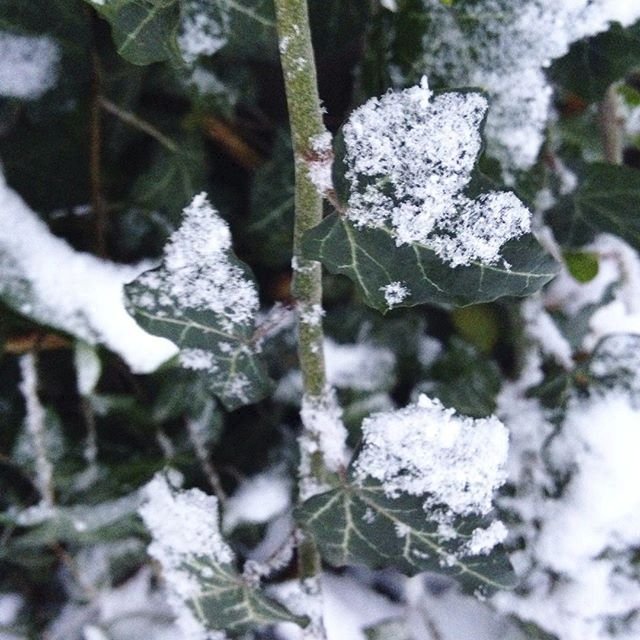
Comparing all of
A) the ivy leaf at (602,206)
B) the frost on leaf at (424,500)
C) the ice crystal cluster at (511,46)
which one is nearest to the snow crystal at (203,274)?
the frost on leaf at (424,500)

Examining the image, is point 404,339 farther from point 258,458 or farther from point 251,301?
point 251,301

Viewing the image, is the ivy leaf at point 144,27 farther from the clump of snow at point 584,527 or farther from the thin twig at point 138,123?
the clump of snow at point 584,527

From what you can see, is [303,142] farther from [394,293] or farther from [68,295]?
[68,295]

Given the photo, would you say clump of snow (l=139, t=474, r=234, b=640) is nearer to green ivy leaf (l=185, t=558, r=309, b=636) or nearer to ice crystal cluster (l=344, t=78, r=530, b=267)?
green ivy leaf (l=185, t=558, r=309, b=636)

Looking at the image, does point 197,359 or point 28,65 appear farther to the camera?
point 28,65

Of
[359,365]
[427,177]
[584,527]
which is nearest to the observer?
[427,177]

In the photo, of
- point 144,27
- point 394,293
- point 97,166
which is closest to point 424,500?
point 394,293
